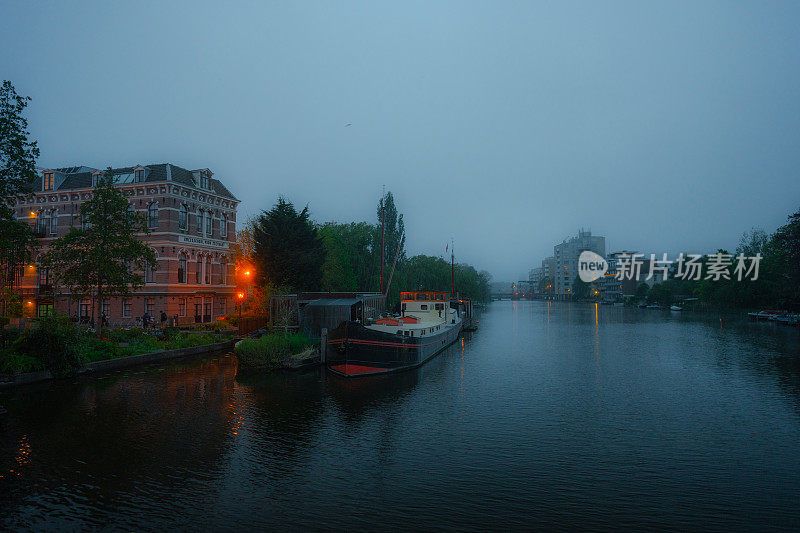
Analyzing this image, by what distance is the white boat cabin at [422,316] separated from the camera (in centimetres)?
3625

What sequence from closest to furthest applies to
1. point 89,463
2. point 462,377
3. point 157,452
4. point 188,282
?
1. point 89,463
2. point 157,452
3. point 462,377
4. point 188,282

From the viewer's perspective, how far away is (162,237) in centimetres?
4828

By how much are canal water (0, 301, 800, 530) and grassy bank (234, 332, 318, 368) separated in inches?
63.3

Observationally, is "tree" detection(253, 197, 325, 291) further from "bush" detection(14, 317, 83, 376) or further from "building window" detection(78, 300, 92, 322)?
"bush" detection(14, 317, 83, 376)

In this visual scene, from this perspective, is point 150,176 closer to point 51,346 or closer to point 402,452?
point 51,346

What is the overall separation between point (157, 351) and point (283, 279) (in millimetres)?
14614

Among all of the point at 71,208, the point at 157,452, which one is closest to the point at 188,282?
the point at 71,208

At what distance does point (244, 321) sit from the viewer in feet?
144

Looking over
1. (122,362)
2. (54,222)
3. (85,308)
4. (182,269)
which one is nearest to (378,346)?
(122,362)

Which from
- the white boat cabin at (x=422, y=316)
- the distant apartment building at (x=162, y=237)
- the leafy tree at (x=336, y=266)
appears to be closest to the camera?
the white boat cabin at (x=422, y=316)

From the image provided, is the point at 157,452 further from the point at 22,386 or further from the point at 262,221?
the point at 262,221

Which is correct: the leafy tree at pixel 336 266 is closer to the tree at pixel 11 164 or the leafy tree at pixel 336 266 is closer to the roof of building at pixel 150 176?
the roof of building at pixel 150 176

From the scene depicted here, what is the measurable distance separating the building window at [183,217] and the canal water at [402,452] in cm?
2371

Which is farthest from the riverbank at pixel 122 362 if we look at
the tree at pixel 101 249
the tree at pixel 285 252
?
the tree at pixel 285 252
